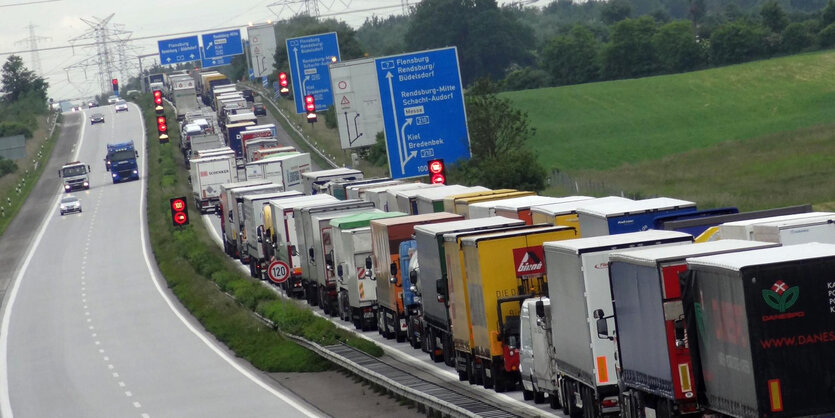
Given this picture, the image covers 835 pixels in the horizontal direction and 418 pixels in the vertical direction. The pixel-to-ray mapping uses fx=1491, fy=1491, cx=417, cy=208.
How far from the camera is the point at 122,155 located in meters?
103

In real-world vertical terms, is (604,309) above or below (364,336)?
above

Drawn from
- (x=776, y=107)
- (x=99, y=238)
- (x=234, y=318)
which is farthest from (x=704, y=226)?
(x=776, y=107)

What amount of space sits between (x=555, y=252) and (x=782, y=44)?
110 meters

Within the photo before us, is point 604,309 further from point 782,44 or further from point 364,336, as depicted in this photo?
point 782,44

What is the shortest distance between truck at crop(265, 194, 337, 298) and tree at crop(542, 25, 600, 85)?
105342 mm

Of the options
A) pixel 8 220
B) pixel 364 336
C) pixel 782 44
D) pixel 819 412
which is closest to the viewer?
pixel 819 412

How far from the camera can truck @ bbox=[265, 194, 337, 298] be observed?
152 ft

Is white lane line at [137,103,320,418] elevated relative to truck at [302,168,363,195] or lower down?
lower down

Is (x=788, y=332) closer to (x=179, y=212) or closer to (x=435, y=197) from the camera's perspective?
(x=435, y=197)

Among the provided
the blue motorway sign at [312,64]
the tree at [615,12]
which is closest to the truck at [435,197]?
the blue motorway sign at [312,64]

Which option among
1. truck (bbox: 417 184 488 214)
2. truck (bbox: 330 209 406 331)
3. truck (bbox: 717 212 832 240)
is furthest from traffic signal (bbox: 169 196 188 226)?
truck (bbox: 717 212 832 240)

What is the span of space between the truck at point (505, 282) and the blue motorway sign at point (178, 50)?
11510 centimetres

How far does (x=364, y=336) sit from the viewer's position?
3716 centimetres

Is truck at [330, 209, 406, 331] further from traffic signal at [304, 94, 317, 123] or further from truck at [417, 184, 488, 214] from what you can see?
traffic signal at [304, 94, 317, 123]
